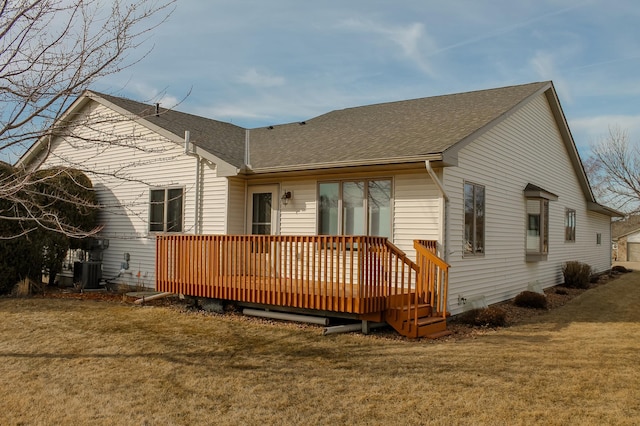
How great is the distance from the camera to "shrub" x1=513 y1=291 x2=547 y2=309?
1121 centimetres

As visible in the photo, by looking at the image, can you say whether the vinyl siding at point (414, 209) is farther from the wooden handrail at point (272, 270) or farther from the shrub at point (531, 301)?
the shrub at point (531, 301)

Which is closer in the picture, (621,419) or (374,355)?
(621,419)

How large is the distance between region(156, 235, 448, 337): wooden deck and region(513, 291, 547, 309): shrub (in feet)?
11.0

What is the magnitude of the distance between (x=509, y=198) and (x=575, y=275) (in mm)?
5524

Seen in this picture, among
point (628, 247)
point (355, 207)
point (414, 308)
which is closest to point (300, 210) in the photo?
point (355, 207)

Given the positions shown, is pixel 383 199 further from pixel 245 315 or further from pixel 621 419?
pixel 621 419

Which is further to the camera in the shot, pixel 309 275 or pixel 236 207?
pixel 236 207

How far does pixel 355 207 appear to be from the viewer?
1019 cm

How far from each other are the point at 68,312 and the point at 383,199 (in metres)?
6.41

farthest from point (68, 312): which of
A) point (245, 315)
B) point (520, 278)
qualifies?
point (520, 278)

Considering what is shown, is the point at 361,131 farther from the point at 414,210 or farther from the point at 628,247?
the point at 628,247

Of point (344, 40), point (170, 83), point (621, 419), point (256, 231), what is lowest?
point (621, 419)

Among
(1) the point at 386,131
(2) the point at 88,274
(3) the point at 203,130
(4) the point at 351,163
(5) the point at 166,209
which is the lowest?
(2) the point at 88,274

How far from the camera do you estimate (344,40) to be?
13430 millimetres
